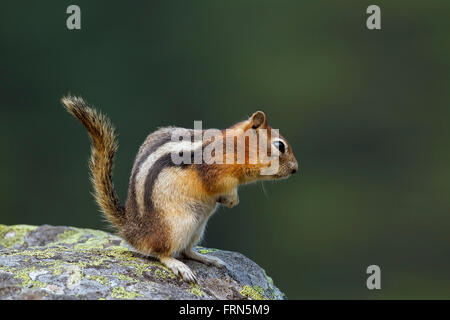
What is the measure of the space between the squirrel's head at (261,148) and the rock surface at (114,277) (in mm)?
494

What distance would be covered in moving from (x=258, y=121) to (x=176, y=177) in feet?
1.70

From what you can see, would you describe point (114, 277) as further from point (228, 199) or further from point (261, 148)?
point (261, 148)

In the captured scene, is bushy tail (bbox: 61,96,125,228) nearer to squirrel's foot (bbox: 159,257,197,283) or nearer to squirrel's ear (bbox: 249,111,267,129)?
squirrel's foot (bbox: 159,257,197,283)

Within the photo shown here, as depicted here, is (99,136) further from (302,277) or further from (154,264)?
(302,277)

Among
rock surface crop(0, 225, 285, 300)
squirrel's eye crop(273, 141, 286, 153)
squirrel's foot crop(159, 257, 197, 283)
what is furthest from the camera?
squirrel's eye crop(273, 141, 286, 153)

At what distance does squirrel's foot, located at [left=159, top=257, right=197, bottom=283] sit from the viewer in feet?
10.8

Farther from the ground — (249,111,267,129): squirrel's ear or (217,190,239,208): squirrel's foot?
(249,111,267,129): squirrel's ear

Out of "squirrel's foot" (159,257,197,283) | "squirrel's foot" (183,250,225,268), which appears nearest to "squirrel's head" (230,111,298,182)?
"squirrel's foot" (183,250,225,268)

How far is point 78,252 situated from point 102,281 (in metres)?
0.46

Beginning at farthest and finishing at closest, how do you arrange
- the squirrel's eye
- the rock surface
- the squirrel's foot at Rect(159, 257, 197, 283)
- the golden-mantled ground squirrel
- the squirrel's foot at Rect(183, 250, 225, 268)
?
the squirrel's eye < the squirrel's foot at Rect(183, 250, 225, 268) < the golden-mantled ground squirrel < the squirrel's foot at Rect(159, 257, 197, 283) < the rock surface

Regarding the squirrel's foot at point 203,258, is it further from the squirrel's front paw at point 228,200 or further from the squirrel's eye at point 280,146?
the squirrel's eye at point 280,146

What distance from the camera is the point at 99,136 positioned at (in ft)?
12.0

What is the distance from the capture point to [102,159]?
3.67 m

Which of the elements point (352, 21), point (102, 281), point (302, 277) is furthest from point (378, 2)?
point (102, 281)
